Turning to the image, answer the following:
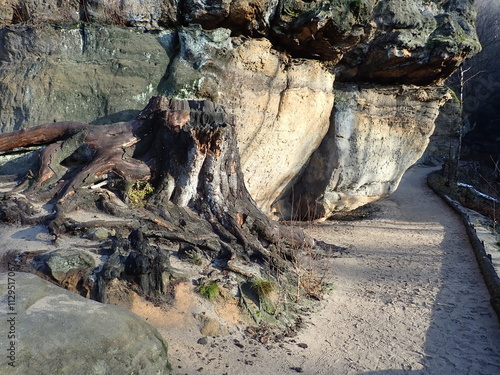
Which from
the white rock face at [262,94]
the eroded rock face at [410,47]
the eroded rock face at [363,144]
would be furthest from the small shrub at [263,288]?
the eroded rock face at [410,47]

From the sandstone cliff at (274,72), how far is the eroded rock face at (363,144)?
0.03 m

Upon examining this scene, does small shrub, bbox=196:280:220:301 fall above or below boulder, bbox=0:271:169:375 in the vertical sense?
below

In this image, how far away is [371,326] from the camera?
15.8 ft

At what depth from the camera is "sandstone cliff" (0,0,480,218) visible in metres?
7.67

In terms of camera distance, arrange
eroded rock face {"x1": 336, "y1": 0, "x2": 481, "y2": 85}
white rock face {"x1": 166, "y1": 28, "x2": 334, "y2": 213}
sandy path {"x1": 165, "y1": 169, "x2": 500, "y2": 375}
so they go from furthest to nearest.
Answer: eroded rock face {"x1": 336, "y1": 0, "x2": 481, "y2": 85}, white rock face {"x1": 166, "y1": 28, "x2": 334, "y2": 213}, sandy path {"x1": 165, "y1": 169, "x2": 500, "y2": 375}

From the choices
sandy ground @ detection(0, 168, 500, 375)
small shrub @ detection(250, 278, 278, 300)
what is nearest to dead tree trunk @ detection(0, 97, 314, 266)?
small shrub @ detection(250, 278, 278, 300)

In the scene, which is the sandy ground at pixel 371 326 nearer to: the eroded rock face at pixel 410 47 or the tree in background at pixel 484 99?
the eroded rock face at pixel 410 47

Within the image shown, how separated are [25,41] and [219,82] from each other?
383 centimetres

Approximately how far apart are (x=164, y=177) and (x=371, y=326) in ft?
11.2

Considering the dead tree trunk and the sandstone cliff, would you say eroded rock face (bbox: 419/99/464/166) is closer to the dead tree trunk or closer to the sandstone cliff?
the sandstone cliff

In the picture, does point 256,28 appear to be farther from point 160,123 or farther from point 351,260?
point 351,260

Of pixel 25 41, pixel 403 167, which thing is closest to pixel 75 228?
pixel 25 41

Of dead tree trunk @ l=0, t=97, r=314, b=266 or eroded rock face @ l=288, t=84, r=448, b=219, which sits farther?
eroded rock face @ l=288, t=84, r=448, b=219

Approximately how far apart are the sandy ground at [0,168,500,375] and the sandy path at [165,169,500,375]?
0.01 metres
